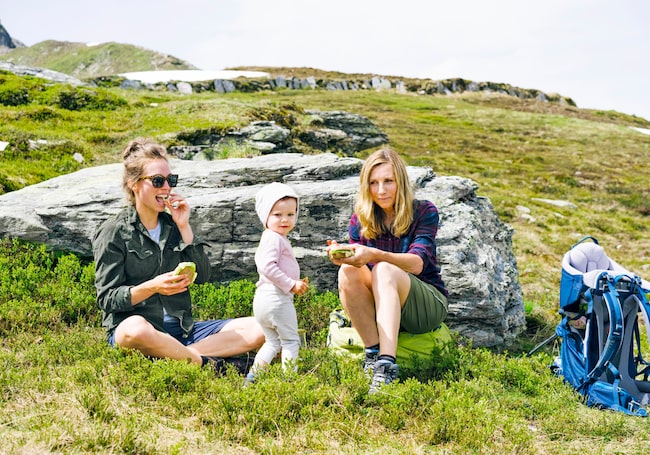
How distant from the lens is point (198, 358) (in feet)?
17.5

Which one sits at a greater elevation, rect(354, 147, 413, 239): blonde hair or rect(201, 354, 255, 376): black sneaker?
rect(354, 147, 413, 239): blonde hair

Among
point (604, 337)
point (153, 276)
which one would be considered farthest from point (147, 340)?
point (604, 337)

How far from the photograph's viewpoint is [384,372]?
4969 millimetres

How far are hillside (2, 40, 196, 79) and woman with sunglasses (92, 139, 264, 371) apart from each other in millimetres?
120066

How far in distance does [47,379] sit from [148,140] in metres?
2.51

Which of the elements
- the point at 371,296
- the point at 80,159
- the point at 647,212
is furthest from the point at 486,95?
the point at 371,296

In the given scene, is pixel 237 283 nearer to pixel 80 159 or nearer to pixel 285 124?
pixel 80 159

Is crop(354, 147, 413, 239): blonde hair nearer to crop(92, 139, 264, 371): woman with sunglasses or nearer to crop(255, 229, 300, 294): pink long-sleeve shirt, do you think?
crop(255, 229, 300, 294): pink long-sleeve shirt

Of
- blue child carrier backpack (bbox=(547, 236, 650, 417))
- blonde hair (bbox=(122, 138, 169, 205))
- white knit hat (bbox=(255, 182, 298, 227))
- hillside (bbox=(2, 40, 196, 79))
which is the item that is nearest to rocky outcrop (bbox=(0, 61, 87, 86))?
blonde hair (bbox=(122, 138, 169, 205))

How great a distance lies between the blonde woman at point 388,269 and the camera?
5168mm

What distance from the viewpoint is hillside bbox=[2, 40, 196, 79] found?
126 m

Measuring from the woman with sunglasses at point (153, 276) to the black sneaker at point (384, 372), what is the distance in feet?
4.36

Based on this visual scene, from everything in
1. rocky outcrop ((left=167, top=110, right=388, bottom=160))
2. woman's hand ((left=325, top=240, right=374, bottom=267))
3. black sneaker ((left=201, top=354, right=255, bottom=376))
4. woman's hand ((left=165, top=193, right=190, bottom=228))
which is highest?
rocky outcrop ((left=167, top=110, right=388, bottom=160))

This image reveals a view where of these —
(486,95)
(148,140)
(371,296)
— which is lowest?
(371,296)
